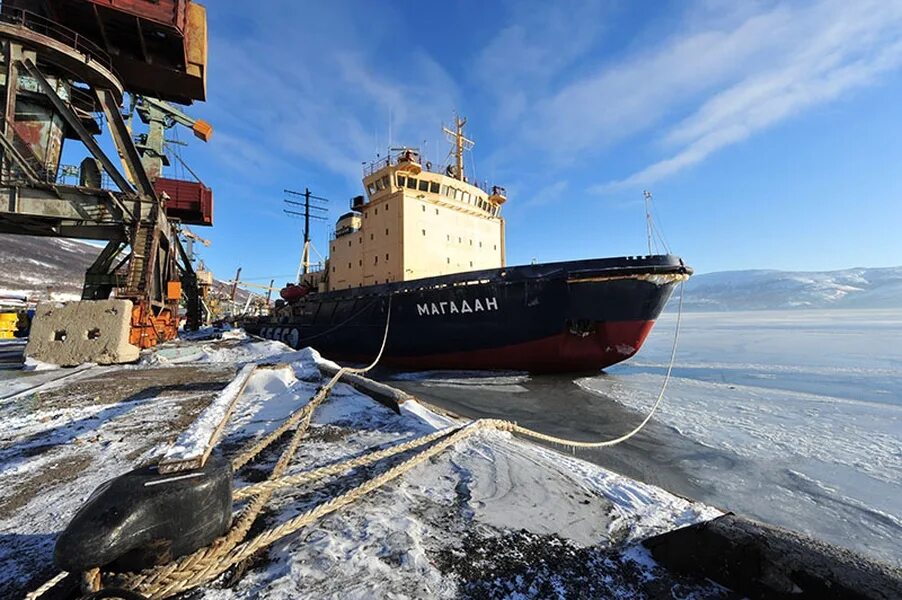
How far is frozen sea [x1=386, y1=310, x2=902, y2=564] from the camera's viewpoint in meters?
3.56

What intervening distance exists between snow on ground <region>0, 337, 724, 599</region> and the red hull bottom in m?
7.31

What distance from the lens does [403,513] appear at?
182 cm

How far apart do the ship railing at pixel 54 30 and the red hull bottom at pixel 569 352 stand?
39.1ft

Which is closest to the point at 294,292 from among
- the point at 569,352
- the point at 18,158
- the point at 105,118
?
the point at 105,118

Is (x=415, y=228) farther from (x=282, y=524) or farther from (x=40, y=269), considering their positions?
(x=40, y=269)

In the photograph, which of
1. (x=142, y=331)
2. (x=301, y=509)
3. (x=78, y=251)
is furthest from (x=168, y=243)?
(x=78, y=251)

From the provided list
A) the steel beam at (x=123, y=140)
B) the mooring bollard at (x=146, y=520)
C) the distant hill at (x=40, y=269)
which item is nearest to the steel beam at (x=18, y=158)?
the steel beam at (x=123, y=140)

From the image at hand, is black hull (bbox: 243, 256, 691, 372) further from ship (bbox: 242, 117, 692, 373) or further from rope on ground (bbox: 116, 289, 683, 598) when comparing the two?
rope on ground (bbox: 116, 289, 683, 598)

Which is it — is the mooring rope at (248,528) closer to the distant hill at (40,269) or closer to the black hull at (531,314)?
the black hull at (531,314)

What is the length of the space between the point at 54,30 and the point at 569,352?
48.3 ft

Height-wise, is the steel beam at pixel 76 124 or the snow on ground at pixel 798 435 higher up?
the steel beam at pixel 76 124

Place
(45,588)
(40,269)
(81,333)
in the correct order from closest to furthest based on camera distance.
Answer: (45,588), (81,333), (40,269)

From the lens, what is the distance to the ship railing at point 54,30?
8133 mm

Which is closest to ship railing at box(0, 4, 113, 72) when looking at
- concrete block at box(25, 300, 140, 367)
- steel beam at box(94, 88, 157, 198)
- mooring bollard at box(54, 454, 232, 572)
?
steel beam at box(94, 88, 157, 198)
